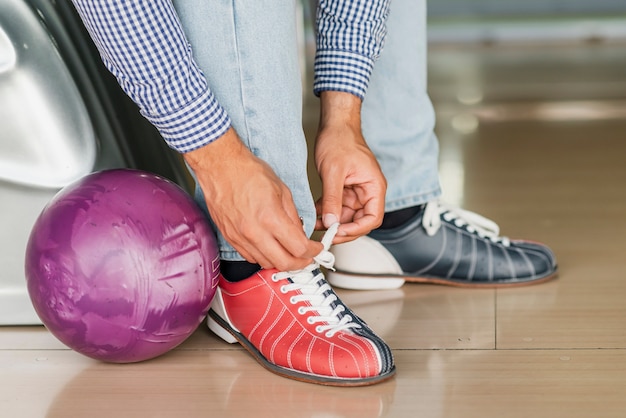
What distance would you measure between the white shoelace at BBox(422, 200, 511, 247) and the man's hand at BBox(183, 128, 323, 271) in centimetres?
42

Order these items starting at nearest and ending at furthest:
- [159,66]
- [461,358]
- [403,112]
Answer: [159,66]
[461,358]
[403,112]

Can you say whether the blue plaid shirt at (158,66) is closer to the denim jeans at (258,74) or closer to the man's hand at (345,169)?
the denim jeans at (258,74)

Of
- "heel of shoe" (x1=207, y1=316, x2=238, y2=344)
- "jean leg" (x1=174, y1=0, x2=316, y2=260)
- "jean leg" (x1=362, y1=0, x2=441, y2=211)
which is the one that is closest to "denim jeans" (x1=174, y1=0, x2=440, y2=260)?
"jean leg" (x1=174, y1=0, x2=316, y2=260)

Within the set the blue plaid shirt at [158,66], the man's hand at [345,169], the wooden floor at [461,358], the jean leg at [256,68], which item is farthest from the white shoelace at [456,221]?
the blue plaid shirt at [158,66]

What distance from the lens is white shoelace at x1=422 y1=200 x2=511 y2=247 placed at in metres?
1.53

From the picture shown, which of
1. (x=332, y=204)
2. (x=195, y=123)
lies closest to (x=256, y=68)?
(x=195, y=123)

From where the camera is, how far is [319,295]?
49.5 inches

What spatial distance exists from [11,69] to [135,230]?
1.10ft

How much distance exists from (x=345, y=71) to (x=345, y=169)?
0.14 metres

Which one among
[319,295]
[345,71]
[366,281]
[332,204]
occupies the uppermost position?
[345,71]

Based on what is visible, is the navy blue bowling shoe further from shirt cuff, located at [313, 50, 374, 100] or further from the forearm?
the forearm

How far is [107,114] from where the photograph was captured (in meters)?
1.41

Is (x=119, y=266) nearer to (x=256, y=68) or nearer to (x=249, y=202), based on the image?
(x=249, y=202)

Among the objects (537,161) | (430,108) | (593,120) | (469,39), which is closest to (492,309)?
(430,108)
